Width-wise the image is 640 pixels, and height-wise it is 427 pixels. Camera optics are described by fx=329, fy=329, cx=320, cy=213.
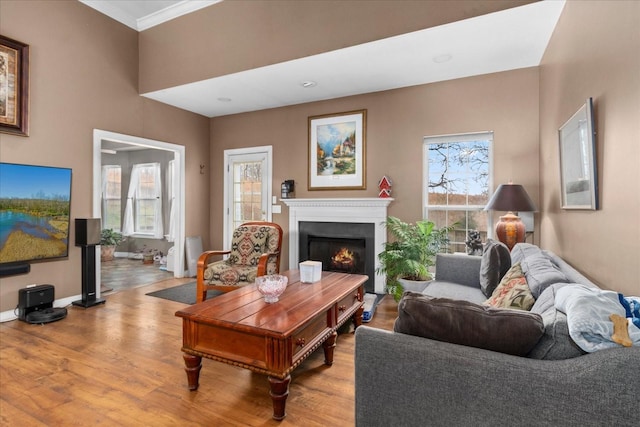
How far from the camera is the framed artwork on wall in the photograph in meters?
1.91

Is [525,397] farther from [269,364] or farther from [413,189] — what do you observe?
[413,189]

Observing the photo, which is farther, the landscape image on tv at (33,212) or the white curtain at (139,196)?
the white curtain at (139,196)

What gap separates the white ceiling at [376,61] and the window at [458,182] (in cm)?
81

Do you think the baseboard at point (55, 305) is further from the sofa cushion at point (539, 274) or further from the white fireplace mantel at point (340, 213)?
the sofa cushion at point (539, 274)

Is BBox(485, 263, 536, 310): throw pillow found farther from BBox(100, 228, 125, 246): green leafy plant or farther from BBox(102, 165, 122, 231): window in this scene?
BBox(102, 165, 122, 231): window

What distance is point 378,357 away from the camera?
1270 mm

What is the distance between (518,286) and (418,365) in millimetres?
1052

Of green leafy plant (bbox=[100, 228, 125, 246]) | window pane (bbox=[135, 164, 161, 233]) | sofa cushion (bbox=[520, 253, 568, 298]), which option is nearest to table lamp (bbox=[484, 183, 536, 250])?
sofa cushion (bbox=[520, 253, 568, 298])

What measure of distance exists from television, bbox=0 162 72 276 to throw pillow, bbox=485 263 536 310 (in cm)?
438

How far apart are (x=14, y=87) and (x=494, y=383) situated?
476 cm

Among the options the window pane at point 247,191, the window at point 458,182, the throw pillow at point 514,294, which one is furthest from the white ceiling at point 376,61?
the throw pillow at point 514,294

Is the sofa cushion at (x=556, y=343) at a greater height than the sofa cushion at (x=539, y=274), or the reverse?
the sofa cushion at (x=539, y=274)

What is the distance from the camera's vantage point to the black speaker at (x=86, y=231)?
12.4ft

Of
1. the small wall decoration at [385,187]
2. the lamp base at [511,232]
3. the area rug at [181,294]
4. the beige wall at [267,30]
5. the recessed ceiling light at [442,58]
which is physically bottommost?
the area rug at [181,294]
